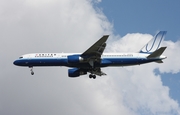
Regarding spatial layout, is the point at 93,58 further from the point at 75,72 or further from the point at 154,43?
the point at 154,43

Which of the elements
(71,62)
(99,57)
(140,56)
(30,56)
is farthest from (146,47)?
(30,56)

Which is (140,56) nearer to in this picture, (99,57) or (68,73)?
(99,57)

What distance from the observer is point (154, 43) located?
273ft

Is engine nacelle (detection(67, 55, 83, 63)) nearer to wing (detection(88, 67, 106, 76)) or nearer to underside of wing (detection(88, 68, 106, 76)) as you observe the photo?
underside of wing (detection(88, 68, 106, 76))

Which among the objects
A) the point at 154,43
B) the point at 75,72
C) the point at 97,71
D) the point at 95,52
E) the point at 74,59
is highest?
the point at 154,43

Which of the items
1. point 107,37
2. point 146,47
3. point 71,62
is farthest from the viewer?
point 146,47

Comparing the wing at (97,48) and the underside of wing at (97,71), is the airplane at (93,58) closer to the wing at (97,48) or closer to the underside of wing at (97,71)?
the wing at (97,48)

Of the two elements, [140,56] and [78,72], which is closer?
[140,56]

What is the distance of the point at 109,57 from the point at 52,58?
35.0 feet

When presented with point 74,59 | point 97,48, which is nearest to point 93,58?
point 97,48

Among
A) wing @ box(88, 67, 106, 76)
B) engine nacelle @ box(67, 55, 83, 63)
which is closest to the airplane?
engine nacelle @ box(67, 55, 83, 63)

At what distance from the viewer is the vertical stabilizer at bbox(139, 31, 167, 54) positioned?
265 ft

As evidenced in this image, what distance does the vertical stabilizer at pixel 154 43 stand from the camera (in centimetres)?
8088

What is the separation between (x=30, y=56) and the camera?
260 feet
